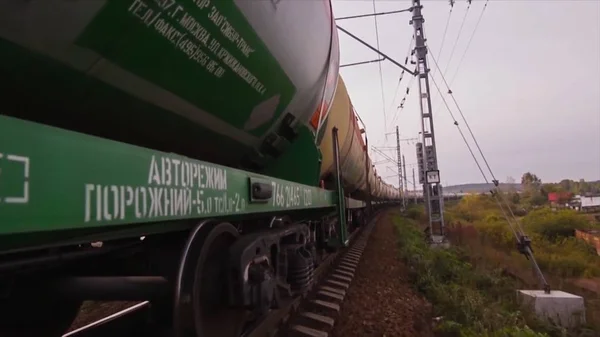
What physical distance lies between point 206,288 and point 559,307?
5.61m

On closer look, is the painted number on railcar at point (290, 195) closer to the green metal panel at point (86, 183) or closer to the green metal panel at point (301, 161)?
the green metal panel at point (301, 161)

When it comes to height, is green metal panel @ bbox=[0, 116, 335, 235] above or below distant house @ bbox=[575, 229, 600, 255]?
above

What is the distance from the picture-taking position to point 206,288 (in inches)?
78.6

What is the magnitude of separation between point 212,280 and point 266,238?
19.9 inches

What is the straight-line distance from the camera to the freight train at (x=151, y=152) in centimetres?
99

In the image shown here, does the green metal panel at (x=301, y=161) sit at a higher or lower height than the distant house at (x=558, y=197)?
higher

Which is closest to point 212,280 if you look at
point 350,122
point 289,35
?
point 289,35

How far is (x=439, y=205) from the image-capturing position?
11727mm

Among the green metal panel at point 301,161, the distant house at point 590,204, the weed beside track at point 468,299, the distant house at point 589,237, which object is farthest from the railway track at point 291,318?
the distant house at point 590,204

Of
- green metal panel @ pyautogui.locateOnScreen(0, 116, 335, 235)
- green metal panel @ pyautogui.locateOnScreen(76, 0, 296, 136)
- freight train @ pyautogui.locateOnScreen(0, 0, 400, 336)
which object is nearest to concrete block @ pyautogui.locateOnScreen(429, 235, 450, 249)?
freight train @ pyautogui.locateOnScreen(0, 0, 400, 336)

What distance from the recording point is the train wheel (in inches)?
67.4

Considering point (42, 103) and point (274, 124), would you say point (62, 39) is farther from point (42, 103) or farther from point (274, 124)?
point (274, 124)

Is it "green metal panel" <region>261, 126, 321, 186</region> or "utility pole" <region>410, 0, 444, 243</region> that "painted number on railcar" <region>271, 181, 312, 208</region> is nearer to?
"green metal panel" <region>261, 126, 321, 186</region>

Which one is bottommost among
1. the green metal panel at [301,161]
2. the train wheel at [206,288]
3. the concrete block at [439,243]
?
the concrete block at [439,243]
